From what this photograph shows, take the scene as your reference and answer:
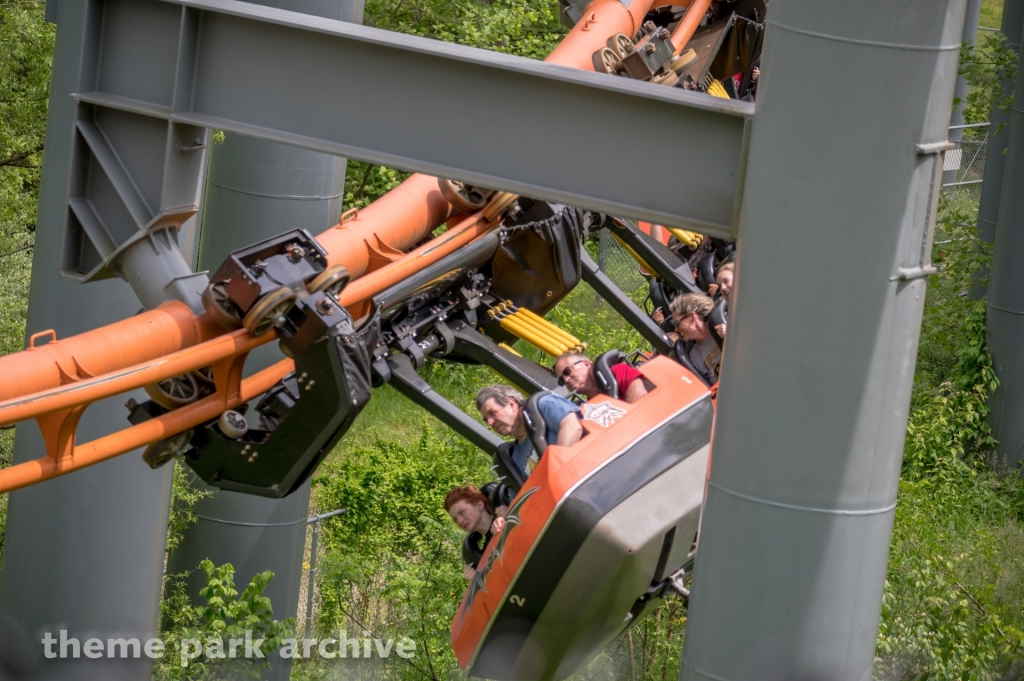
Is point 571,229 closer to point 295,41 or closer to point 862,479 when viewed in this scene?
point 295,41

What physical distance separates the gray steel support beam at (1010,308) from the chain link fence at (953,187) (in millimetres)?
564

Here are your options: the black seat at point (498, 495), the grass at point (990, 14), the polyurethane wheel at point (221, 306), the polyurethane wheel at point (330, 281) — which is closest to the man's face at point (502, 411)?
the black seat at point (498, 495)

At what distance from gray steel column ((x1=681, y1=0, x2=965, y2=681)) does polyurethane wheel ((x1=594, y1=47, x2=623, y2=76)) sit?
3626 millimetres

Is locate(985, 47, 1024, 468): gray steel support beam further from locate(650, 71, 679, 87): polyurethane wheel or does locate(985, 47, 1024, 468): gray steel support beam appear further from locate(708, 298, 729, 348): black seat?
locate(708, 298, 729, 348): black seat

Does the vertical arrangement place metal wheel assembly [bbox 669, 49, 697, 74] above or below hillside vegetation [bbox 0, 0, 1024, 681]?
above

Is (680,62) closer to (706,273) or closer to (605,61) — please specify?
(605,61)

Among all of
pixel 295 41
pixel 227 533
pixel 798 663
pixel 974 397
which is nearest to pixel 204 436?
pixel 295 41

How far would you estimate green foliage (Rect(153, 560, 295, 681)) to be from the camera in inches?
223

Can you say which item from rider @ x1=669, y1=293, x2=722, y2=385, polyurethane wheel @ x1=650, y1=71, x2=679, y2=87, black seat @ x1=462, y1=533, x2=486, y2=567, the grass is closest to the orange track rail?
black seat @ x1=462, y1=533, x2=486, y2=567

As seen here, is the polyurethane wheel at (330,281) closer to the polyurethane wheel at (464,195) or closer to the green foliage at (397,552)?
the polyurethane wheel at (464,195)

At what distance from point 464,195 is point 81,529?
2342mm

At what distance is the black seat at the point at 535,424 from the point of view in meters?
5.32

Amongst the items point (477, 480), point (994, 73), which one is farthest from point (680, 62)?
point (994, 73)

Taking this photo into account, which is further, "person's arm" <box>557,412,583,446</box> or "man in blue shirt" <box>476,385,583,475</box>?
"man in blue shirt" <box>476,385,583,475</box>
